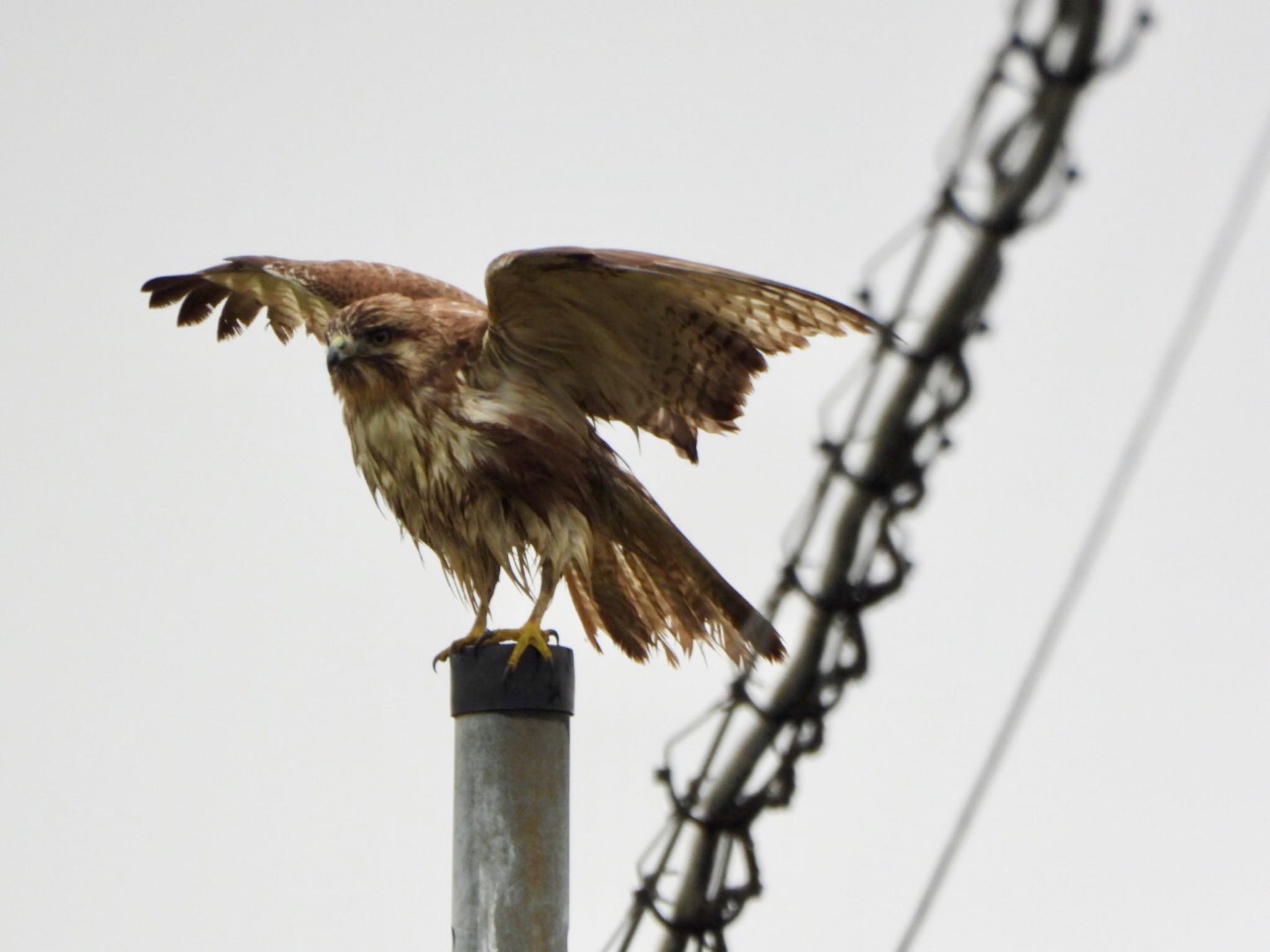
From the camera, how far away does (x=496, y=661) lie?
11.9ft

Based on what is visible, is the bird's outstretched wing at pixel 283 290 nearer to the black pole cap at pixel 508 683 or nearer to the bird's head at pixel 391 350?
the bird's head at pixel 391 350

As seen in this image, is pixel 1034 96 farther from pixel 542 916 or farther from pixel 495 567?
pixel 495 567

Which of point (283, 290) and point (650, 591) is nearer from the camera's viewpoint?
point (650, 591)

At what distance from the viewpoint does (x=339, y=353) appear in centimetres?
527

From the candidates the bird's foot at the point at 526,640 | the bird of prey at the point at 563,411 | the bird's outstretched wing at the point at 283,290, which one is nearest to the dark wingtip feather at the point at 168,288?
the bird's outstretched wing at the point at 283,290

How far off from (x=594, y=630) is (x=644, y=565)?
0.92ft

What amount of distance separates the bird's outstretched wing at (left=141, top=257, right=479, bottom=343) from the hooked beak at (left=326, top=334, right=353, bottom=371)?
0.50 meters

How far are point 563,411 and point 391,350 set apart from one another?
493 mm

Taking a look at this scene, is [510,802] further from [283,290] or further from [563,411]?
[283,290]

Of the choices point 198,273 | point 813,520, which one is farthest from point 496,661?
point 198,273

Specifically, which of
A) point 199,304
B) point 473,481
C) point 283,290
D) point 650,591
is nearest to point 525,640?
point 473,481

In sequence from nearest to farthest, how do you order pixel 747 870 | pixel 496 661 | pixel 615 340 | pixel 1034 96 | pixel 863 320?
pixel 1034 96 → pixel 747 870 → pixel 496 661 → pixel 863 320 → pixel 615 340

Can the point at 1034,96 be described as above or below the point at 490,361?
Result: below

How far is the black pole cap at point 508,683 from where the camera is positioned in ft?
11.8
